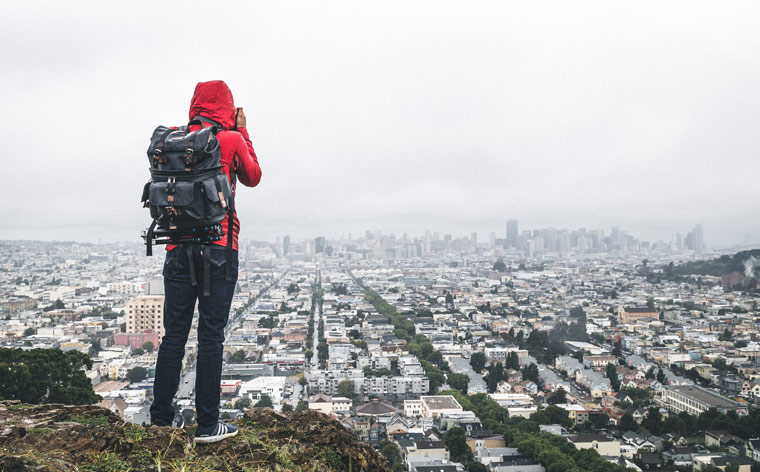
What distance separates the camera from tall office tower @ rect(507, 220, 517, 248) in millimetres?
Result: 82925

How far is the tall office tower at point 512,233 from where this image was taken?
8293 cm

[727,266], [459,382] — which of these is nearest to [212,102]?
[459,382]

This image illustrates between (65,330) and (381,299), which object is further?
(381,299)

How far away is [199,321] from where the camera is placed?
4.34ft

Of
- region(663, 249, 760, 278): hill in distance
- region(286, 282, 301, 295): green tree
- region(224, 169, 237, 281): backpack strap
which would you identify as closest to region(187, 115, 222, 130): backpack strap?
region(224, 169, 237, 281): backpack strap

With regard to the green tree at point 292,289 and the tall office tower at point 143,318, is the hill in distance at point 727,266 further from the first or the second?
the tall office tower at point 143,318

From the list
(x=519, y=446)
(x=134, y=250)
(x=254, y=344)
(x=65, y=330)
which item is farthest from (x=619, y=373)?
(x=134, y=250)

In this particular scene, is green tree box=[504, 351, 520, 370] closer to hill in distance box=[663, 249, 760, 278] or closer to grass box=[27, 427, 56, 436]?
grass box=[27, 427, 56, 436]

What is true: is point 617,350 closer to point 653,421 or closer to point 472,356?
point 472,356

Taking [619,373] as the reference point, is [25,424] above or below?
above

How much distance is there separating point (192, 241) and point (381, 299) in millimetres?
34184

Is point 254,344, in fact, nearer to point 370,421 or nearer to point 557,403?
point 370,421

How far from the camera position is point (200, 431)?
1292 millimetres

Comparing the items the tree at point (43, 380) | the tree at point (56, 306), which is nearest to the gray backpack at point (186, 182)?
the tree at point (43, 380)
